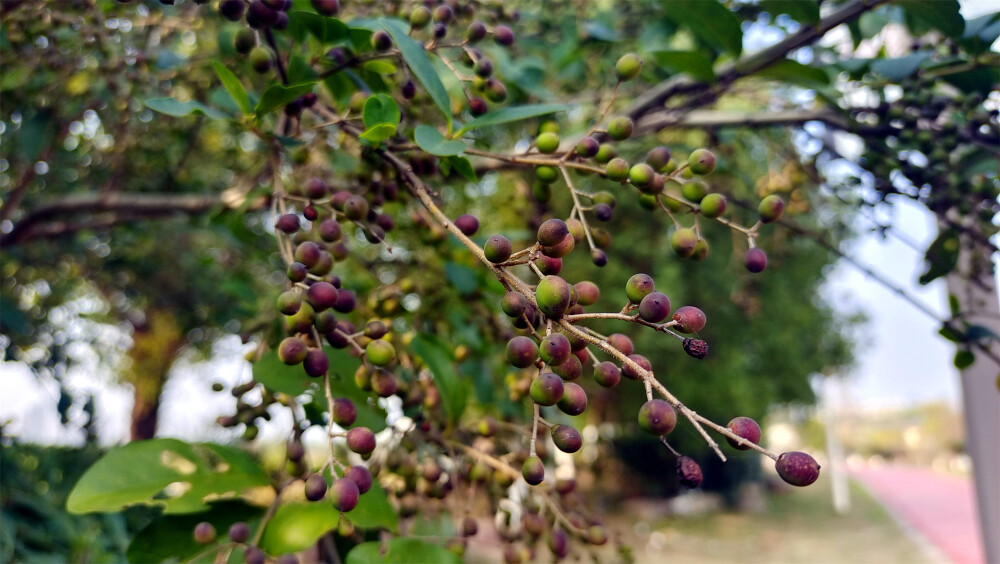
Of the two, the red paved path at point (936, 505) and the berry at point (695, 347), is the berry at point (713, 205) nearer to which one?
the berry at point (695, 347)

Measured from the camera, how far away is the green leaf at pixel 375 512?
921 millimetres

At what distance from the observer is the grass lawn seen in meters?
9.02

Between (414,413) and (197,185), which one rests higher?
(414,413)

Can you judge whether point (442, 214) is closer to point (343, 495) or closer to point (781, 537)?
point (343, 495)

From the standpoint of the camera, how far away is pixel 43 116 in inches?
67.5

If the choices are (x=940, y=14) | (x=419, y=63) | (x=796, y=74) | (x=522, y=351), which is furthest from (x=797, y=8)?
(x=522, y=351)

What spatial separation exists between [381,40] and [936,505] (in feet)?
54.4

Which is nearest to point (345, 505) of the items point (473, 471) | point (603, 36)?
point (473, 471)

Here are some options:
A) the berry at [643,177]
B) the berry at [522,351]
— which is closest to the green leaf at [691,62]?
the berry at [643,177]

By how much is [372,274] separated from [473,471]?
907 mm

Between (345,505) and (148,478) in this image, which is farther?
(148,478)

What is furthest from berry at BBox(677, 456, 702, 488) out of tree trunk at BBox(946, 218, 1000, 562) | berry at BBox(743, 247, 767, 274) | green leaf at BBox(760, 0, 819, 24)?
tree trunk at BBox(946, 218, 1000, 562)

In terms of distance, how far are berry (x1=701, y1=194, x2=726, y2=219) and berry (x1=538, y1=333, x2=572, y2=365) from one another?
1.23ft

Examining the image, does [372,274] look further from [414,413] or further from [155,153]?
[155,153]
